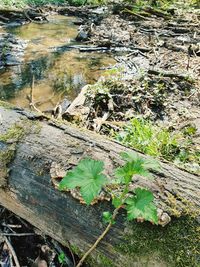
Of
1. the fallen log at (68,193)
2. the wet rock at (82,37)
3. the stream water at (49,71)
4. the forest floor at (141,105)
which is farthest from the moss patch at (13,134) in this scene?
the wet rock at (82,37)

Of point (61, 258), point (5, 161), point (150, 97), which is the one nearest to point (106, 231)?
point (61, 258)

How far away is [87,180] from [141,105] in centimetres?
336

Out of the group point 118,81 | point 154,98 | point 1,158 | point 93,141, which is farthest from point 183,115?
point 1,158

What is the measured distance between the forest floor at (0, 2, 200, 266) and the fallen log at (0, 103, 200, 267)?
24 cm

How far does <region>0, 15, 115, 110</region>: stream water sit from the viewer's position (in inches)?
235

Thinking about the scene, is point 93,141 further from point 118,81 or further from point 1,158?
point 118,81

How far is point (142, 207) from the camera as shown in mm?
1679

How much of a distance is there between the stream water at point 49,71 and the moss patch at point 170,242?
3852 mm

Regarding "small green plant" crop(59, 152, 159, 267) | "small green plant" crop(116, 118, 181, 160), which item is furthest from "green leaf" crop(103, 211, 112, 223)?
"small green plant" crop(116, 118, 181, 160)

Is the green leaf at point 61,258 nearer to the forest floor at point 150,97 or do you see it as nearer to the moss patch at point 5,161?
the moss patch at point 5,161

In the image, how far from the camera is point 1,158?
247 cm

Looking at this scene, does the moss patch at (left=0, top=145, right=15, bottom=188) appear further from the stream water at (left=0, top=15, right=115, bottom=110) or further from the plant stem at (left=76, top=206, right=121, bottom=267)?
the stream water at (left=0, top=15, right=115, bottom=110)

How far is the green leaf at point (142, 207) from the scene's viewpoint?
1.67 meters

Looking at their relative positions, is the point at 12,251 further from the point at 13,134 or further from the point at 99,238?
the point at 13,134
